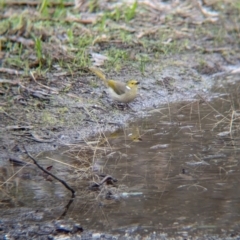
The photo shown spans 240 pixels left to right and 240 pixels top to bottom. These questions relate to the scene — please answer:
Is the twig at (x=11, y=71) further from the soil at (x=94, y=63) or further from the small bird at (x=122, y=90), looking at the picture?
the small bird at (x=122, y=90)

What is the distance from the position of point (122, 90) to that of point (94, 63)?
1.28 meters

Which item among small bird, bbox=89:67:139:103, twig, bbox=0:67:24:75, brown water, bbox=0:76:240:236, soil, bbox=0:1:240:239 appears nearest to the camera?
brown water, bbox=0:76:240:236

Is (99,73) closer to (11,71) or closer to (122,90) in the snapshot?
(122,90)

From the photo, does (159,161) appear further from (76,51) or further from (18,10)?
(18,10)

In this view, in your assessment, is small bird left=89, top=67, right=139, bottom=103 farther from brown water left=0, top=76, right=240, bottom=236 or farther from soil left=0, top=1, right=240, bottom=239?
brown water left=0, top=76, right=240, bottom=236

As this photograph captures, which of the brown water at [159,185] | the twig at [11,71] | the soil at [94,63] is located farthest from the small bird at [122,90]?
the twig at [11,71]

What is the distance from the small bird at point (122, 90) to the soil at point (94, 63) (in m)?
0.13

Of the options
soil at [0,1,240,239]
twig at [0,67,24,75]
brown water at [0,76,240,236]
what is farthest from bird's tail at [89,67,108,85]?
brown water at [0,76,240,236]

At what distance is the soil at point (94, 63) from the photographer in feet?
26.7

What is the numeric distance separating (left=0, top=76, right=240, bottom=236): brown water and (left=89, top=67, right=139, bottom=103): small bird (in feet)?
1.67

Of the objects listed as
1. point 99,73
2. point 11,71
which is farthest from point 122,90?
point 11,71

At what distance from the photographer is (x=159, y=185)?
6.28 m

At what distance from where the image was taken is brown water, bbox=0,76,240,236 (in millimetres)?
5562

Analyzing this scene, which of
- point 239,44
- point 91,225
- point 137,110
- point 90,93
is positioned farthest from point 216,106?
point 91,225
